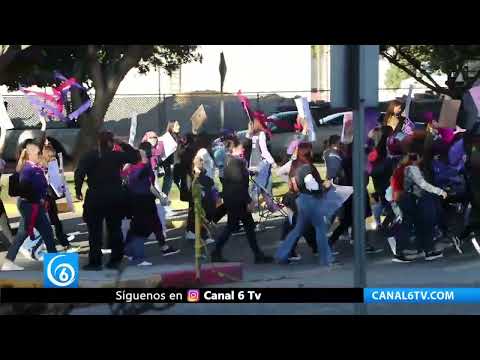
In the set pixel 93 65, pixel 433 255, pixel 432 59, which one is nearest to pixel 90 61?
pixel 93 65

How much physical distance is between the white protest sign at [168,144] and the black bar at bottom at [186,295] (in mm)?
1107

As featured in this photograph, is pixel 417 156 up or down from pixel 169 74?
down

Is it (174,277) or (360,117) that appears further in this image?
(174,277)

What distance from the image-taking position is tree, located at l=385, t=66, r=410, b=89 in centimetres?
614

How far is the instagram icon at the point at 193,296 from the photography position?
247 inches

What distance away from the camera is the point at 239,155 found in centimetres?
634

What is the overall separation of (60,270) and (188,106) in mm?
1693

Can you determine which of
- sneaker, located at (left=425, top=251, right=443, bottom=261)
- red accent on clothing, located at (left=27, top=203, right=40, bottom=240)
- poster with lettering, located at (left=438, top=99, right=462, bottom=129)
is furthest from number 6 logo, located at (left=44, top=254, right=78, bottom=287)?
poster with lettering, located at (left=438, top=99, right=462, bottom=129)

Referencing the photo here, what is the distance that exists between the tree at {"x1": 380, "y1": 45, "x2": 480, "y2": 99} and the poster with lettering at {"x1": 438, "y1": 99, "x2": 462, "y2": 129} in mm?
76

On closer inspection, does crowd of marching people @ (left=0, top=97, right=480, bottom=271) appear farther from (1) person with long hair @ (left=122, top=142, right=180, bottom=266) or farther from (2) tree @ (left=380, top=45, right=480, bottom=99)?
(2) tree @ (left=380, top=45, right=480, bottom=99)

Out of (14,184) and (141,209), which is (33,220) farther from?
(141,209)

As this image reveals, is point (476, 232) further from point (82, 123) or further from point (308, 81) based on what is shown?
point (82, 123)
